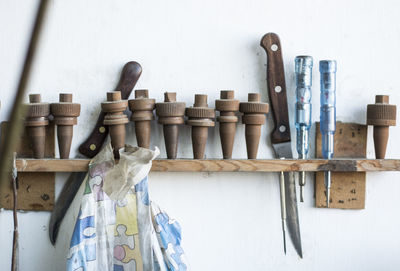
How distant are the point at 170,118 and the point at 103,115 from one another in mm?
178

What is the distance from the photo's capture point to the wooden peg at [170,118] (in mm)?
1157

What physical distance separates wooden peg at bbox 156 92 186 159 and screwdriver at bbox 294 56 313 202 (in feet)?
0.89

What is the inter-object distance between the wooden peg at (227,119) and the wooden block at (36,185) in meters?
0.42

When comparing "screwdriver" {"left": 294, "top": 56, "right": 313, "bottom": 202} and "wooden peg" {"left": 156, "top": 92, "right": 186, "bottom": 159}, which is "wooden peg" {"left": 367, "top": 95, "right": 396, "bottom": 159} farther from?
"wooden peg" {"left": 156, "top": 92, "right": 186, "bottom": 159}

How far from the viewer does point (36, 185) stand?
125 centimetres

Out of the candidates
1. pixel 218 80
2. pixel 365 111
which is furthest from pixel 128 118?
pixel 365 111

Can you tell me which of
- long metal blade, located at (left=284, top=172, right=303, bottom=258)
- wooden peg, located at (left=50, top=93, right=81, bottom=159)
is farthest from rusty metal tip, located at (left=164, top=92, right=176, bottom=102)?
long metal blade, located at (left=284, top=172, right=303, bottom=258)

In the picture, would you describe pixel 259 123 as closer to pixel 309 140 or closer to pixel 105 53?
pixel 309 140

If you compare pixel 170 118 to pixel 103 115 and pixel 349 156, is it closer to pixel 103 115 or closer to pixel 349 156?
pixel 103 115

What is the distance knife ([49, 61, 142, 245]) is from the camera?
48.1 inches

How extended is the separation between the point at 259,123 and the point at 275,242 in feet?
1.03

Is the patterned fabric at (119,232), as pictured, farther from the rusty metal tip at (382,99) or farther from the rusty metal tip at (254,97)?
the rusty metal tip at (382,99)

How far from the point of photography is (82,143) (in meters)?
1.25

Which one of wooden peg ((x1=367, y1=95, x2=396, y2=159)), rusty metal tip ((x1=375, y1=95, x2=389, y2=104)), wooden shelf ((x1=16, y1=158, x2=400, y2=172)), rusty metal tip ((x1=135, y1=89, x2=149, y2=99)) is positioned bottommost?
wooden shelf ((x1=16, y1=158, x2=400, y2=172))
